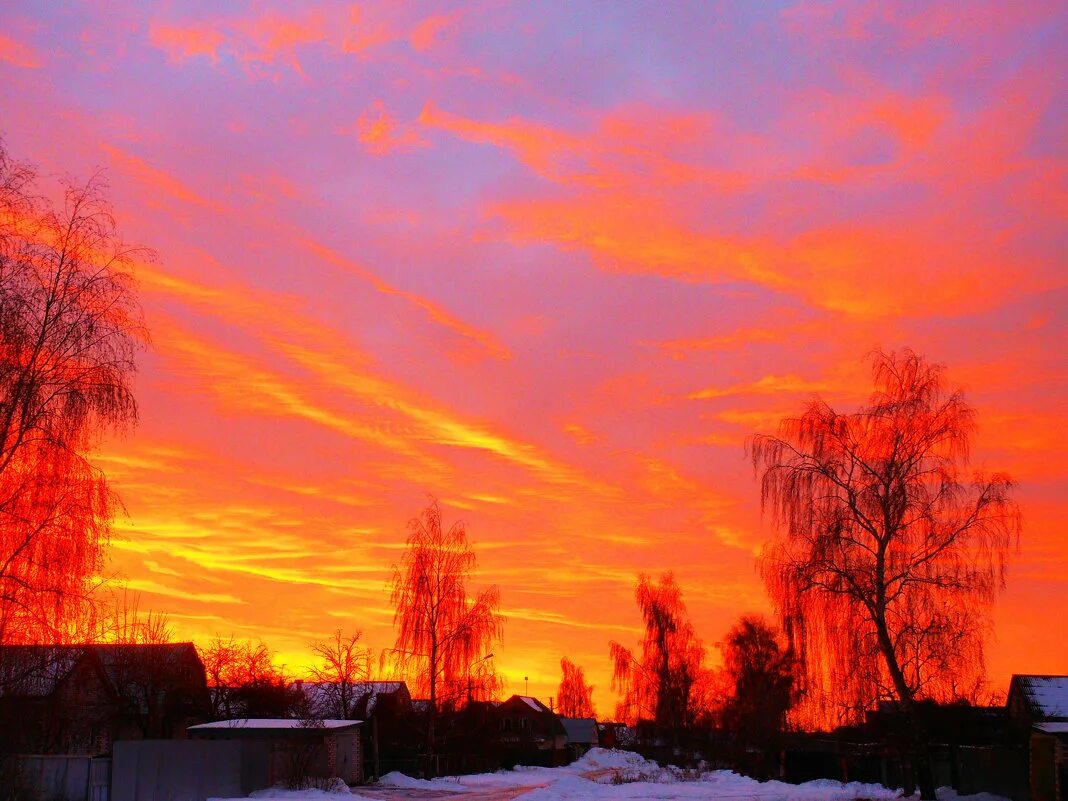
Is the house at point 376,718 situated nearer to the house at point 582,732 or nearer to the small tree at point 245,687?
the small tree at point 245,687

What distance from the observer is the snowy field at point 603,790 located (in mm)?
39219

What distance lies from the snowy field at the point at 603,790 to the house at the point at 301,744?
4.08 feet

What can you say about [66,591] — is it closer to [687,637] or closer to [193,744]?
[193,744]

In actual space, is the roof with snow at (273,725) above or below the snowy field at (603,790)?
above

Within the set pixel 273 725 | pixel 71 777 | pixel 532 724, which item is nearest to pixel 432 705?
pixel 273 725

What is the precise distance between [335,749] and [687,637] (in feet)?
133

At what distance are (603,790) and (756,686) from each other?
42081mm

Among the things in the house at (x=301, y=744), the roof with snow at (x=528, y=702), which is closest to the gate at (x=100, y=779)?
the house at (x=301, y=744)

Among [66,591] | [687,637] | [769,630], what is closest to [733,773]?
[687,637]

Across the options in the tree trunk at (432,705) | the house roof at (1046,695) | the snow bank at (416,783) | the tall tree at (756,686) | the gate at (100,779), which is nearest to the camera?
the gate at (100,779)

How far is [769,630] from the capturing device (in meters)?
89.2

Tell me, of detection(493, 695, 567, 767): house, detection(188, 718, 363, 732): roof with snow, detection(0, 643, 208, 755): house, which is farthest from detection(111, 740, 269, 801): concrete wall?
detection(493, 695, 567, 767): house

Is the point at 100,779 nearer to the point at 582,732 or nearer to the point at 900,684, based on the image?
the point at 900,684

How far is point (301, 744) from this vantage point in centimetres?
4322
